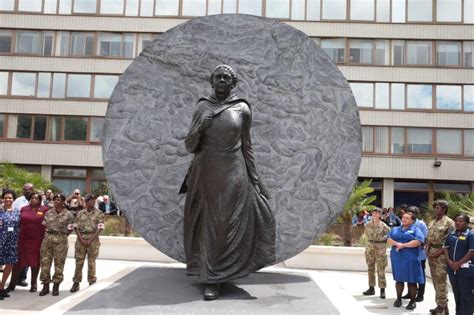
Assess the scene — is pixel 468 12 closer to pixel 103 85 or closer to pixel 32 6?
pixel 103 85

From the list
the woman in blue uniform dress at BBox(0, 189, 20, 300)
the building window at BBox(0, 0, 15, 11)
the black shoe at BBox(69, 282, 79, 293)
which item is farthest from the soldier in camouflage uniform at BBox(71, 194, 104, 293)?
the building window at BBox(0, 0, 15, 11)

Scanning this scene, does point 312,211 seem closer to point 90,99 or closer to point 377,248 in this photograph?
point 377,248

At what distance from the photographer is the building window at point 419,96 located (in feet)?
84.3

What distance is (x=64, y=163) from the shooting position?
26.1 m

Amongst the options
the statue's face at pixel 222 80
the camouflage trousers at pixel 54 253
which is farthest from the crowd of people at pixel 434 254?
the camouflage trousers at pixel 54 253

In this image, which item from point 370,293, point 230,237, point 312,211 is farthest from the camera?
point 370,293

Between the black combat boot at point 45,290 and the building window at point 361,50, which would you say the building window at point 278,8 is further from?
the black combat boot at point 45,290

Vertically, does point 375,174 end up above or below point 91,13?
below

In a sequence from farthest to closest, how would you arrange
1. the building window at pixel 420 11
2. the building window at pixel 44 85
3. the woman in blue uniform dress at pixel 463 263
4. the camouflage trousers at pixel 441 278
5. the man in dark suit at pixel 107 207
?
the building window at pixel 44 85, the building window at pixel 420 11, the man in dark suit at pixel 107 207, the camouflage trousers at pixel 441 278, the woman in blue uniform dress at pixel 463 263

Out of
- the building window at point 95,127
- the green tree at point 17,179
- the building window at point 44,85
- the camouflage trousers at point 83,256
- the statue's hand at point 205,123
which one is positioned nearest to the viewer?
the statue's hand at point 205,123

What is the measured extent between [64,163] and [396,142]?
16.5m

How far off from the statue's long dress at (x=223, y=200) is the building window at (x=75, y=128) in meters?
21.5

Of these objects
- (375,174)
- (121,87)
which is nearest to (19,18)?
(375,174)

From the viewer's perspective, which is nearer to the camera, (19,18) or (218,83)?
(218,83)
